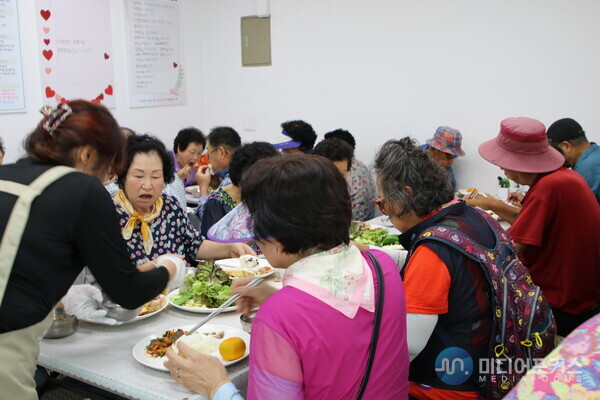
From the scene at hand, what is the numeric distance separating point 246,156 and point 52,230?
1.80 meters

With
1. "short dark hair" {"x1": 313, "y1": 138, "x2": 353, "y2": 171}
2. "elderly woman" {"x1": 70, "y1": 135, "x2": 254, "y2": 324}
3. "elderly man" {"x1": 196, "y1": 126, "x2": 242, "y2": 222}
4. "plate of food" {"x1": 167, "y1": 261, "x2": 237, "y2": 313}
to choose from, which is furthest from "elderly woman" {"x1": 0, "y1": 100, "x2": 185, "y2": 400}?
"elderly man" {"x1": 196, "y1": 126, "x2": 242, "y2": 222}

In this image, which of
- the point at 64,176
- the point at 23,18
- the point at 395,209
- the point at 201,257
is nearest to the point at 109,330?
the point at 64,176

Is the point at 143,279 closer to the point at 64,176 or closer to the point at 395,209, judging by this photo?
the point at 64,176

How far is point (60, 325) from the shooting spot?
190cm

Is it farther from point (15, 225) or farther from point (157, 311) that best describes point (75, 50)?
point (15, 225)

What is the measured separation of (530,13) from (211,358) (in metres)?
4.44

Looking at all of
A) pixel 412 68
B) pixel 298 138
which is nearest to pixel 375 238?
pixel 298 138

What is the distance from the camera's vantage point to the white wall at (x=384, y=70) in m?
4.75

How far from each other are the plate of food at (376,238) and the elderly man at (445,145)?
1569mm

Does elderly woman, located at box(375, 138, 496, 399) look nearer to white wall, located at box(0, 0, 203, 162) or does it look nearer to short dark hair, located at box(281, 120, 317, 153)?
white wall, located at box(0, 0, 203, 162)

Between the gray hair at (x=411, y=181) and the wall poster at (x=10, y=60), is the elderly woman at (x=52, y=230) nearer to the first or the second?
the gray hair at (x=411, y=181)

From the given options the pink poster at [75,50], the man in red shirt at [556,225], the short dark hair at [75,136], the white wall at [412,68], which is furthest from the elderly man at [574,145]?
the pink poster at [75,50]

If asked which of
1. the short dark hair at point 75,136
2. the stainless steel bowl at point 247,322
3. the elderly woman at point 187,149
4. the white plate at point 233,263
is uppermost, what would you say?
the short dark hair at point 75,136

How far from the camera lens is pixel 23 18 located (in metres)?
4.74
